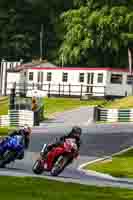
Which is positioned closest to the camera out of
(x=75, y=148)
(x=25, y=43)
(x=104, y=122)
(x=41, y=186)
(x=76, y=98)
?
(x=41, y=186)

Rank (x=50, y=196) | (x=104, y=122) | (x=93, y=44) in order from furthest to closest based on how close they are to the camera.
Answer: (x=93, y=44) → (x=104, y=122) → (x=50, y=196)

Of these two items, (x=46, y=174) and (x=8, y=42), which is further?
(x=8, y=42)

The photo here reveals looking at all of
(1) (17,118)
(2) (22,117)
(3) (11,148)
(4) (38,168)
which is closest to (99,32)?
(1) (17,118)

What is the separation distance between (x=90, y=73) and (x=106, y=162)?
45.9 meters

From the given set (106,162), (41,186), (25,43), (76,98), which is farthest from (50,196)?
(25,43)

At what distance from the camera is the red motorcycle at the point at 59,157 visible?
70.4 ft

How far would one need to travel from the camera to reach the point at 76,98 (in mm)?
72938

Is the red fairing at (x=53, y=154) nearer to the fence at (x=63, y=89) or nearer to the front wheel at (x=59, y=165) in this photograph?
the front wheel at (x=59, y=165)

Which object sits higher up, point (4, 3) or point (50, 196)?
point (4, 3)

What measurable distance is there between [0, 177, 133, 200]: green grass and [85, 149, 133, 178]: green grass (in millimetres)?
7813

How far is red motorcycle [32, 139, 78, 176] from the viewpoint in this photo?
845 inches

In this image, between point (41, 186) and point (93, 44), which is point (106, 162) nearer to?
point (41, 186)

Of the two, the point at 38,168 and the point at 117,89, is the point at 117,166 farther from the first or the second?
the point at 117,89

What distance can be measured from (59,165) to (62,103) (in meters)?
46.8
